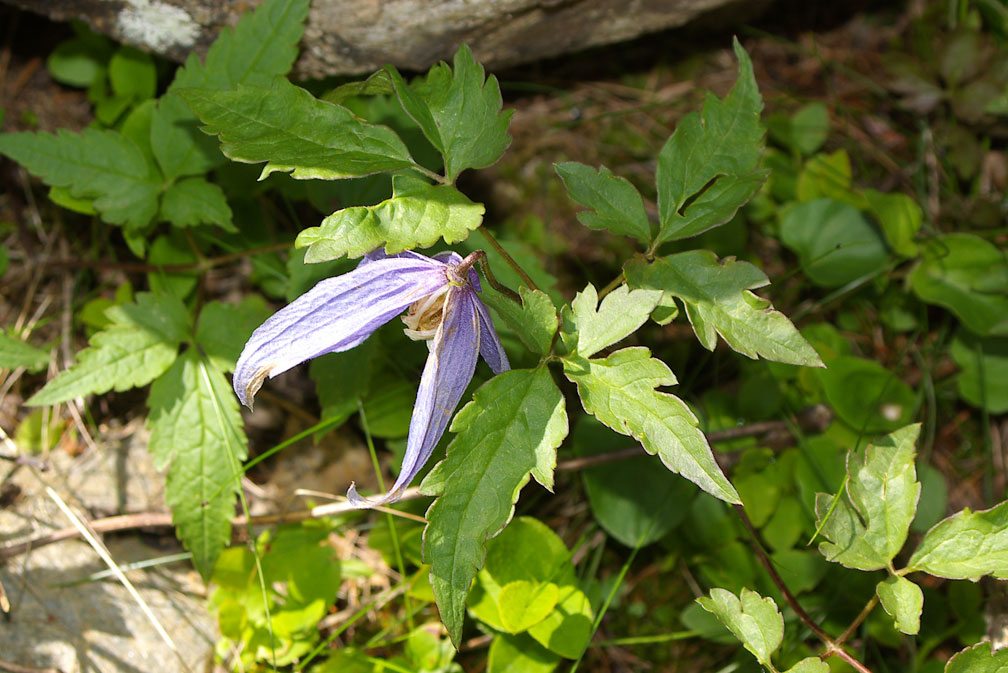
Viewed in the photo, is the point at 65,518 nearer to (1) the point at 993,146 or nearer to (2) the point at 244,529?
(2) the point at 244,529

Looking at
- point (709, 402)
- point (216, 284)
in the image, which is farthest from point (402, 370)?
point (709, 402)

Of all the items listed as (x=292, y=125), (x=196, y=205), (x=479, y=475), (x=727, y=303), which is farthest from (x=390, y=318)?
(x=196, y=205)

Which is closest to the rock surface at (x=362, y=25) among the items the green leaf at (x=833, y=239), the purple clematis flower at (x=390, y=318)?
the green leaf at (x=833, y=239)

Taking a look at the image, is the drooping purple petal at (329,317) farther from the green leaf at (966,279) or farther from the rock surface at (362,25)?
the green leaf at (966,279)

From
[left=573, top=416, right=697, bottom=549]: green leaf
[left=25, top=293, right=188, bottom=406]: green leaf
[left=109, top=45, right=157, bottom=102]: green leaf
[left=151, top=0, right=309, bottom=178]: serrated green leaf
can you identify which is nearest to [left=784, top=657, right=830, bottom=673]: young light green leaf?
[left=573, top=416, right=697, bottom=549]: green leaf

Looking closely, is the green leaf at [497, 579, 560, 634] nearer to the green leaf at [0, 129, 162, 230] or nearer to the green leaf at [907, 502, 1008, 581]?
the green leaf at [907, 502, 1008, 581]

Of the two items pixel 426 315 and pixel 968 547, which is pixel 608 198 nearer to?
pixel 426 315
